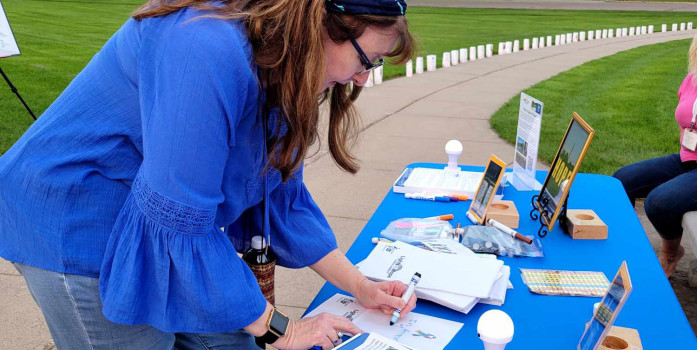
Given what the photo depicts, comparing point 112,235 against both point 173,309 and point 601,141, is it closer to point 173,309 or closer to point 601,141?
point 173,309

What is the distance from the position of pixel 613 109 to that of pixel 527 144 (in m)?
6.48

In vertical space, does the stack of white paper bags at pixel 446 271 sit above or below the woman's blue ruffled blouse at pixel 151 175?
below

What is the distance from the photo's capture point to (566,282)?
233cm

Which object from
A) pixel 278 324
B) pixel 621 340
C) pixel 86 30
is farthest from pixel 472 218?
pixel 86 30

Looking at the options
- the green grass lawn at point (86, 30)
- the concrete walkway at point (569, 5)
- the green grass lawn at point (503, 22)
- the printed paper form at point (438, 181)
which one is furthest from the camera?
the concrete walkway at point (569, 5)

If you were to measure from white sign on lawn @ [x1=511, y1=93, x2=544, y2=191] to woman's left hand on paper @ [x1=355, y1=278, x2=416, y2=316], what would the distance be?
4.41ft

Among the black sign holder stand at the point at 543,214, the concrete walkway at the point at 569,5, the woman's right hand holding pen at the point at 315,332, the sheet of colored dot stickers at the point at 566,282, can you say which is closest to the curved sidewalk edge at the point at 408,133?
the black sign holder stand at the point at 543,214

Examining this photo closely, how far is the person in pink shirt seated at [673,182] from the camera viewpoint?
12.9 feet

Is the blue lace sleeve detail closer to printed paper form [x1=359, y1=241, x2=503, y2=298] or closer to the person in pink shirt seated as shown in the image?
printed paper form [x1=359, y1=241, x2=503, y2=298]

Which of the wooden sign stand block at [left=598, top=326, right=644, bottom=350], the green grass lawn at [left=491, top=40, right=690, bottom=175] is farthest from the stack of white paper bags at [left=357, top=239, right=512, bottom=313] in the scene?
the green grass lawn at [left=491, top=40, right=690, bottom=175]

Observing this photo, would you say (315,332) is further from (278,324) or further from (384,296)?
(384,296)

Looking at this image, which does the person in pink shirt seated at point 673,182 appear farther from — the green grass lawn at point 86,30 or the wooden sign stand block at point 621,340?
the wooden sign stand block at point 621,340

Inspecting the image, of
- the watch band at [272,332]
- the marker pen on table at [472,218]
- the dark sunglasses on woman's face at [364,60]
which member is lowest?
the marker pen on table at [472,218]

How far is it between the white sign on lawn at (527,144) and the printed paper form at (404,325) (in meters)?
1.38
